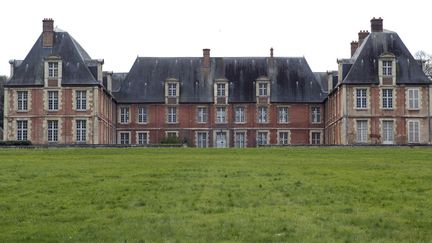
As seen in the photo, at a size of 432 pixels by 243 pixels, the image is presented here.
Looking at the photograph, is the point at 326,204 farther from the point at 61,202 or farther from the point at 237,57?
the point at 237,57

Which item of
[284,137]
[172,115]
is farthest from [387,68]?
[172,115]

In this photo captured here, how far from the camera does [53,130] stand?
59.2 m

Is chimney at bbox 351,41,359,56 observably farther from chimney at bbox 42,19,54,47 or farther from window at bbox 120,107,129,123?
chimney at bbox 42,19,54,47

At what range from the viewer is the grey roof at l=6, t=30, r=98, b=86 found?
5911 cm

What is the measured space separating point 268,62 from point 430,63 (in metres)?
25.0

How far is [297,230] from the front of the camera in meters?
13.6

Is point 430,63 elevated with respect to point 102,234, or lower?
elevated

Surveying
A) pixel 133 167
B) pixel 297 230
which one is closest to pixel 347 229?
pixel 297 230

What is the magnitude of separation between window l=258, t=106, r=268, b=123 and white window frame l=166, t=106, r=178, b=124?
7021mm

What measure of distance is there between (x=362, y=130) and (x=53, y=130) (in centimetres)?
2331

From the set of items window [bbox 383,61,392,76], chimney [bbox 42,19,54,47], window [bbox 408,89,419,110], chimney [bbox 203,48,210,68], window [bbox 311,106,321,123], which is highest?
chimney [bbox 42,19,54,47]

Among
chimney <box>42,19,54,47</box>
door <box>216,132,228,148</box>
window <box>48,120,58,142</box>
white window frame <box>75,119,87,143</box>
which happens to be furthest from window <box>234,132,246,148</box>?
chimney <box>42,19,54,47</box>

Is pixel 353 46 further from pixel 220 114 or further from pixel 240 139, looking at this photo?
pixel 220 114

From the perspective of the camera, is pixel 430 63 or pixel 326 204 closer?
pixel 326 204
